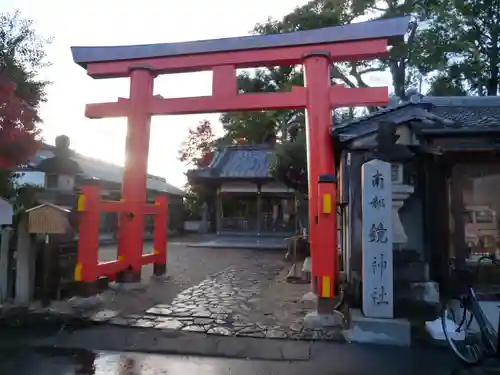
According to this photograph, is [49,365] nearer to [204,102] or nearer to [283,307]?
[283,307]

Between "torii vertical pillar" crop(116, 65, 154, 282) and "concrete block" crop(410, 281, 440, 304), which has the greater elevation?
"torii vertical pillar" crop(116, 65, 154, 282)

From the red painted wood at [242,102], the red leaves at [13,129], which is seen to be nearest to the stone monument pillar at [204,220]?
the red leaves at [13,129]

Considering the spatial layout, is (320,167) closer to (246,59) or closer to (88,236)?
(246,59)

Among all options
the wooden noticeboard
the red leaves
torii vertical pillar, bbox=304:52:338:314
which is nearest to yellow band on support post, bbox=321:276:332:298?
torii vertical pillar, bbox=304:52:338:314

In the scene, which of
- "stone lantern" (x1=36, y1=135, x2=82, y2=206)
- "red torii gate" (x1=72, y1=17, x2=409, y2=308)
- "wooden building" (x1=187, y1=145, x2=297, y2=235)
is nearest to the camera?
"red torii gate" (x1=72, y1=17, x2=409, y2=308)

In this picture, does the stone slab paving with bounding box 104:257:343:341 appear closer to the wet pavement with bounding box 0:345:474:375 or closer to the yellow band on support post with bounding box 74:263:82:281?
the wet pavement with bounding box 0:345:474:375

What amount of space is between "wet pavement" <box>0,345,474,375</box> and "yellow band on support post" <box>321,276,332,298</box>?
1.21m

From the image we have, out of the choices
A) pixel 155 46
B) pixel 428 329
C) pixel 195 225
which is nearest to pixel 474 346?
pixel 428 329

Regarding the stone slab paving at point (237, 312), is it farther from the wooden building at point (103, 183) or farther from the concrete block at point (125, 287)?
the wooden building at point (103, 183)

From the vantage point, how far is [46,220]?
7.60 metres

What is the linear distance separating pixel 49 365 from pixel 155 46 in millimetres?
6984

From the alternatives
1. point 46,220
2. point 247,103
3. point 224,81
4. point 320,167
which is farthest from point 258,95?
point 46,220

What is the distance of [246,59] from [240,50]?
0.24 metres

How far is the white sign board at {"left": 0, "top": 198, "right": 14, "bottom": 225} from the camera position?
749 cm
